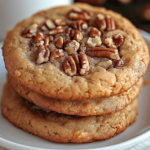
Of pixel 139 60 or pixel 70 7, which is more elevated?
pixel 70 7

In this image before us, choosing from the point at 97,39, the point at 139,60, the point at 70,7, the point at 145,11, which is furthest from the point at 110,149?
the point at 145,11

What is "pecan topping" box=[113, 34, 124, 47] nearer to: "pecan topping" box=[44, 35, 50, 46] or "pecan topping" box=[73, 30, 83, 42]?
"pecan topping" box=[73, 30, 83, 42]

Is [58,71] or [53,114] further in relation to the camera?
[53,114]

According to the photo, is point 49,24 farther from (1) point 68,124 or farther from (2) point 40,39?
(1) point 68,124

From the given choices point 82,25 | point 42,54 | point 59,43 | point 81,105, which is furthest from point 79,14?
point 81,105

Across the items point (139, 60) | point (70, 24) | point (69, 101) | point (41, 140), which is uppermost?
point (70, 24)

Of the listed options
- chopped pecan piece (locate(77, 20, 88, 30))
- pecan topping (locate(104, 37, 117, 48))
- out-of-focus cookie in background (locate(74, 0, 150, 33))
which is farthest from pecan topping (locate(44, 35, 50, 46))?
A: out-of-focus cookie in background (locate(74, 0, 150, 33))

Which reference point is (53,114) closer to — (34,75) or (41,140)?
(41,140)
